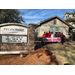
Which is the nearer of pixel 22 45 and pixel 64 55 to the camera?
pixel 64 55

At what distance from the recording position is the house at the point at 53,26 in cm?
1165

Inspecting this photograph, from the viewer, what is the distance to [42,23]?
11625 mm

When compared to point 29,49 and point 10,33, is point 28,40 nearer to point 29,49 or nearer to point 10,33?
point 29,49

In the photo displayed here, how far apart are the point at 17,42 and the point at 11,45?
2.02 ft

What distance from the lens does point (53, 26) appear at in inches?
472

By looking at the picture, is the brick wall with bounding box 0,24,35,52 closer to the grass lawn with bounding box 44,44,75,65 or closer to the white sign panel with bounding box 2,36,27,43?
the white sign panel with bounding box 2,36,27,43

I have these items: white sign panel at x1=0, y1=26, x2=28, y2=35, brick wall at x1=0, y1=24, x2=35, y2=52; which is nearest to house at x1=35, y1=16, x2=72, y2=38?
brick wall at x1=0, y1=24, x2=35, y2=52

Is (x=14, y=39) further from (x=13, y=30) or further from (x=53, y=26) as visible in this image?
(x=53, y=26)

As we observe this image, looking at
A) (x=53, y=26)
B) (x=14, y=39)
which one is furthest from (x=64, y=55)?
(x=53, y=26)

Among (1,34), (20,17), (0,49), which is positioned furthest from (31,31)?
(20,17)

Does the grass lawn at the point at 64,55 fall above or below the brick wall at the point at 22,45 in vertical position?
below

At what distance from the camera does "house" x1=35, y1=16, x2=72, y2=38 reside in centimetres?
1165

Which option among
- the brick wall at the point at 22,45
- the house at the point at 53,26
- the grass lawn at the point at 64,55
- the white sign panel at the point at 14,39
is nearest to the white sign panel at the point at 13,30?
the white sign panel at the point at 14,39

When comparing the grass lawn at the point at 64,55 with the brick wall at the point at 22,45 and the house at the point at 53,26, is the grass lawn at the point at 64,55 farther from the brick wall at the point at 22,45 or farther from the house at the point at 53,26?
the house at the point at 53,26
